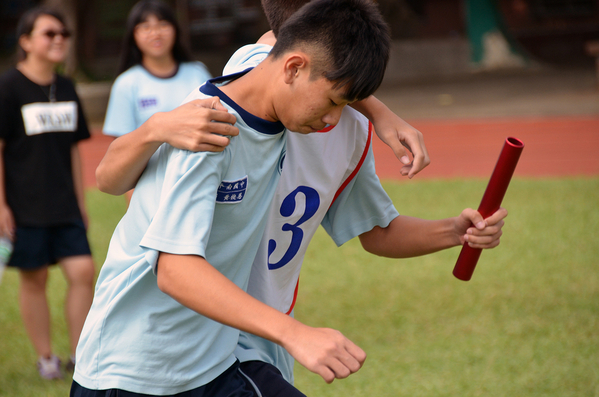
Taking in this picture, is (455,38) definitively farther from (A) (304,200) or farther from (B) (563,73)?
(A) (304,200)

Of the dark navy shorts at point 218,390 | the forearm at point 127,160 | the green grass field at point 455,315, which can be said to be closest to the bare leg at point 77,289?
the green grass field at point 455,315

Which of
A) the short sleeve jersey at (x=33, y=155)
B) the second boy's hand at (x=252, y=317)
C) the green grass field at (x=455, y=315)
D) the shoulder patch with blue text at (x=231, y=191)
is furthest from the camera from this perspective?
the short sleeve jersey at (x=33, y=155)

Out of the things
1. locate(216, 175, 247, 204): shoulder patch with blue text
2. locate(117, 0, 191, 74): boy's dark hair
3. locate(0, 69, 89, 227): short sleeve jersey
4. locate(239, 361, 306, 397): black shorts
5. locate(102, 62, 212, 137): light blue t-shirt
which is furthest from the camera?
locate(117, 0, 191, 74): boy's dark hair

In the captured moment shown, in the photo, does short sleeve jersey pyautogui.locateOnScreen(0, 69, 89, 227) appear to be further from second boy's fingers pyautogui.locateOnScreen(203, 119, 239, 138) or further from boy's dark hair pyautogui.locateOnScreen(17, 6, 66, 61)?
second boy's fingers pyautogui.locateOnScreen(203, 119, 239, 138)

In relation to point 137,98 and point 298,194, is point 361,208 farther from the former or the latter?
point 137,98

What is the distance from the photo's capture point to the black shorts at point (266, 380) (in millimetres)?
1785

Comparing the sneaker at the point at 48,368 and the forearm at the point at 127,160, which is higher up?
the forearm at the point at 127,160

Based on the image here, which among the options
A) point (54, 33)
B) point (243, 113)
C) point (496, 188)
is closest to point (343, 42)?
point (243, 113)

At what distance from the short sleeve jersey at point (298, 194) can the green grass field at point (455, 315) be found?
5.58 ft

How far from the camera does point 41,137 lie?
378cm

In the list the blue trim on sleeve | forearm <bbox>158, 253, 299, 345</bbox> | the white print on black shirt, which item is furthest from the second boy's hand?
the white print on black shirt

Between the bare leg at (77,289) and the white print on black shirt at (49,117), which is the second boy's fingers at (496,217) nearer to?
Result: the bare leg at (77,289)

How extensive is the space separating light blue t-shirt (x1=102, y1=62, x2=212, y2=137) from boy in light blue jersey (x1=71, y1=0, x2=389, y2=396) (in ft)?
8.90

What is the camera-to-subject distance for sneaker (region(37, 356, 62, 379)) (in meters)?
3.73
